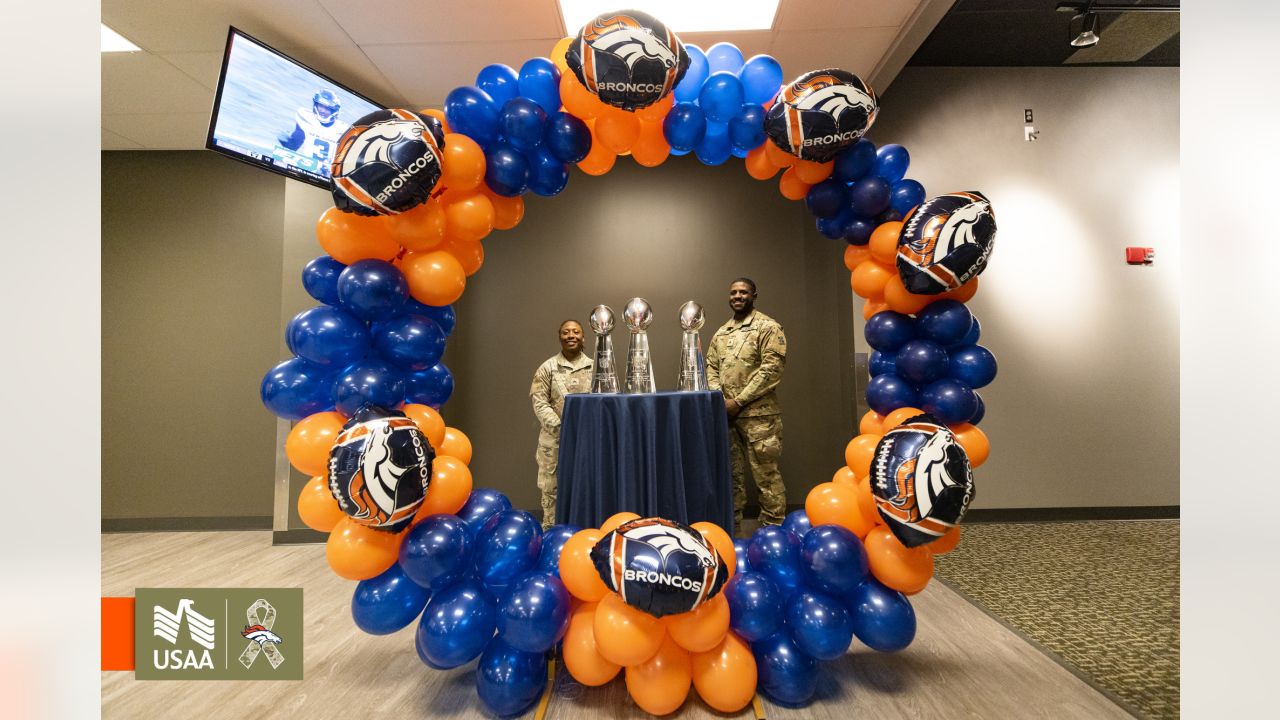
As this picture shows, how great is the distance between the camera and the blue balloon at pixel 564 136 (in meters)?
2.08

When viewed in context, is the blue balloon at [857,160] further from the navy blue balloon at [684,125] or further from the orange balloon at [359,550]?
the orange balloon at [359,550]

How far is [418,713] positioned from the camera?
1.82 m

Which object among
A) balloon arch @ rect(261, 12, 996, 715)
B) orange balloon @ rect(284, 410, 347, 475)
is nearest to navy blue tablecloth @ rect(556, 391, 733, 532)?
balloon arch @ rect(261, 12, 996, 715)

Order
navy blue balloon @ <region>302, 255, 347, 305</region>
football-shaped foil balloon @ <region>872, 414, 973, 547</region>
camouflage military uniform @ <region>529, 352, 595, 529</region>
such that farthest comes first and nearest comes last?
camouflage military uniform @ <region>529, 352, 595, 529</region>, navy blue balloon @ <region>302, 255, 347, 305</region>, football-shaped foil balloon @ <region>872, 414, 973, 547</region>

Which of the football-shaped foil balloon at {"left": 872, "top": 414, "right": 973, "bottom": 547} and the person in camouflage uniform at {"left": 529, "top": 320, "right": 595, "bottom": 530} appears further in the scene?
the person in camouflage uniform at {"left": 529, "top": 320, "right": 595, "bottom": 530}

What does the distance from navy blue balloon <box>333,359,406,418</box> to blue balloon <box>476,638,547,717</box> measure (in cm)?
83

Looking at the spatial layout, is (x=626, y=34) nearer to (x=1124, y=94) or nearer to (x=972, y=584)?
(x=972, y=584)

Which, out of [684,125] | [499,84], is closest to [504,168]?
[499,84]

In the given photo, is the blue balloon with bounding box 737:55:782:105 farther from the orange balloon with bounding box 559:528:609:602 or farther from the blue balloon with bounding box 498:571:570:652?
the blue balloon with bounding box 498:571:570:652

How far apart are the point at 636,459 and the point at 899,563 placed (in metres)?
0.98

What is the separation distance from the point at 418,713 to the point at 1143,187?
16.8 ft

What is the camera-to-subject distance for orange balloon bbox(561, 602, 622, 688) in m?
1.74

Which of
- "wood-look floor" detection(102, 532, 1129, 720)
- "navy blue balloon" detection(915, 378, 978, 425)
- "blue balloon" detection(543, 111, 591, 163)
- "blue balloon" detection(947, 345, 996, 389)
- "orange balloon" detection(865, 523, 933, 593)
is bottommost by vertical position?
"wood-look floor" detection(102, 532, 1129, 720)
